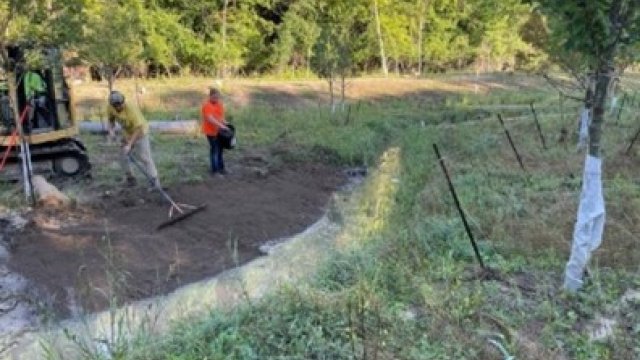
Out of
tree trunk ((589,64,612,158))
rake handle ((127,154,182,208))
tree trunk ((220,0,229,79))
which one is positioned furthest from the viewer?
tree trunk ((220,0,229,79))

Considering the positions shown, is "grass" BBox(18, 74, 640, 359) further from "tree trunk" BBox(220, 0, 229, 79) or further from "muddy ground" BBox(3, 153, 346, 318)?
"tree trunk" BBox(220, 0, 229, 79)

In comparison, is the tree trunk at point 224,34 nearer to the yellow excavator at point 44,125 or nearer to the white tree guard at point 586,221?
the yellow excavator at point 44,125

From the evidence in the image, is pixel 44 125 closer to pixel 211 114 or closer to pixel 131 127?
pixel 131 127

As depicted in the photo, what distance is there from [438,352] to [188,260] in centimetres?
566

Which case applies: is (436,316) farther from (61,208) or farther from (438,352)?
(61,208)

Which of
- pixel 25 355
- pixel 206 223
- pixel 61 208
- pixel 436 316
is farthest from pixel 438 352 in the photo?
pixel 61 208

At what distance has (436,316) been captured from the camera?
535 centimetres

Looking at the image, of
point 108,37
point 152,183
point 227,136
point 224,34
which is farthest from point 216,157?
point 224,34

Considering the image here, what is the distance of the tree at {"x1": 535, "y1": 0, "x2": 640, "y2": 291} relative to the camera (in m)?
5.78

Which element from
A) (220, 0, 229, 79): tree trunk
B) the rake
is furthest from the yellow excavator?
(220, 0, 229, 79): tree trunk

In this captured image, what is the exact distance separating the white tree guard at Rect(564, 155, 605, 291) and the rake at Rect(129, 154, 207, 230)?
21.3ft

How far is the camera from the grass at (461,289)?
196 inches

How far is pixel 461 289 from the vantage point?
19.7 ft

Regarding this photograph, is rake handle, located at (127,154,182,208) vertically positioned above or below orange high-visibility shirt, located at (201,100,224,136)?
below
